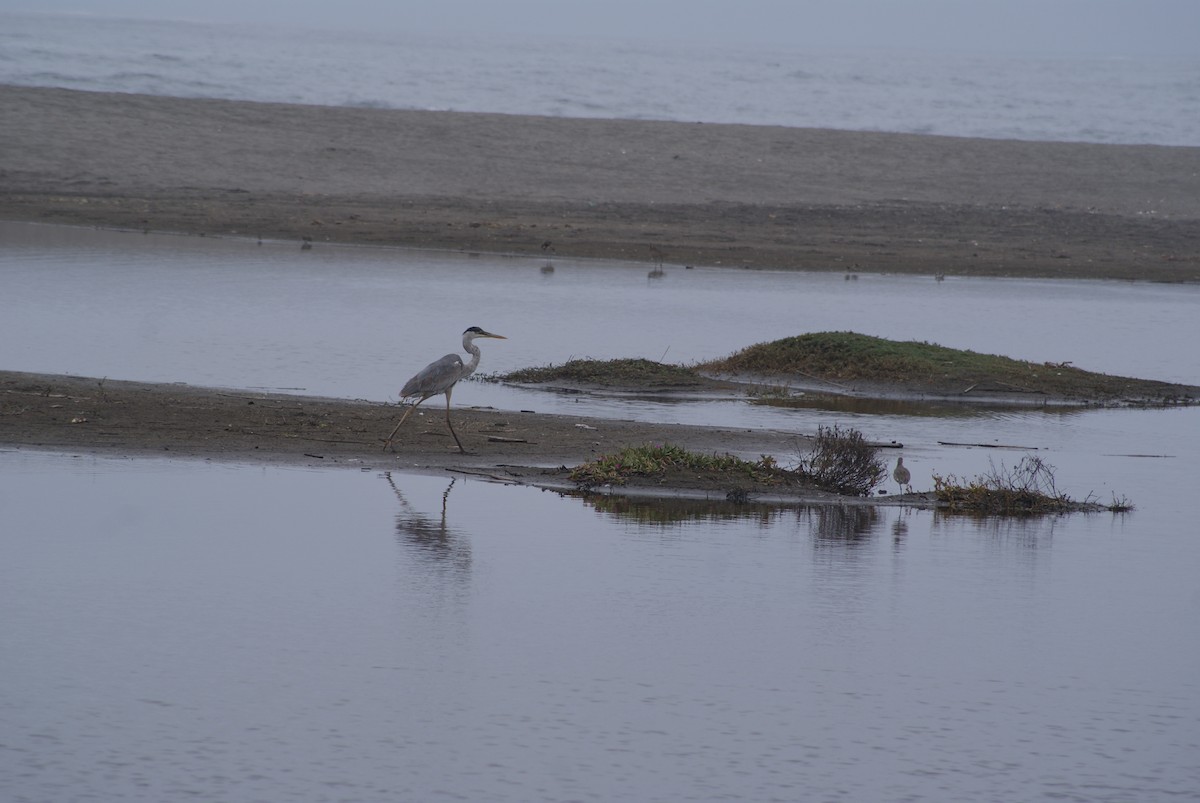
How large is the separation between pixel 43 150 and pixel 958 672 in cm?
3797

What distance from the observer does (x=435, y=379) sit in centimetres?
1514

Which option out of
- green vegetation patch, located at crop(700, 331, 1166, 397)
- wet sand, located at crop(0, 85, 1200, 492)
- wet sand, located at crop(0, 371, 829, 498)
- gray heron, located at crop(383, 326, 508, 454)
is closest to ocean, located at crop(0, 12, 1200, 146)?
wet sand, located at crop(0, 85, 1200, 492)

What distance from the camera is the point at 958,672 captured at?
10094mm

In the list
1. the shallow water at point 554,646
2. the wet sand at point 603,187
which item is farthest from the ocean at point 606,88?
the shallow water at point 554,646

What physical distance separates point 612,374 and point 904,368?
13.0ft

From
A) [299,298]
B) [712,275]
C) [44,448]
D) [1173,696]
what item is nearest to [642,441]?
[44,448]

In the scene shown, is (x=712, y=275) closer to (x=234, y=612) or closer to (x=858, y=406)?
(x=858, y=406)

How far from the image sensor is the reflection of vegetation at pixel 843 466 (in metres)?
14.5

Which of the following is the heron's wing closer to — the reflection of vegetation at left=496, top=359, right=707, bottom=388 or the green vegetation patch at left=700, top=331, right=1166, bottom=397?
the reflection of vegetation at left=496, top=359, right=707, bottom=388

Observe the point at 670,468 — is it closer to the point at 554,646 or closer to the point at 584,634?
the point at 584,634

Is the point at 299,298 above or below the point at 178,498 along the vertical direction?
above

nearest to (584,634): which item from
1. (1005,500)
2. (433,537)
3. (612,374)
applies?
(433,537)

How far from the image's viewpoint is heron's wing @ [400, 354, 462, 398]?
1511 cm

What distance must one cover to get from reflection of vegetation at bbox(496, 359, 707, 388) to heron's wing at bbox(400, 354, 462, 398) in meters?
4.65
